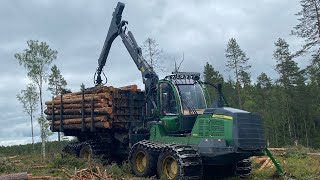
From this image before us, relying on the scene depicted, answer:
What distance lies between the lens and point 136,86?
17.6m

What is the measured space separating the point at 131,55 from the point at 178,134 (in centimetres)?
523

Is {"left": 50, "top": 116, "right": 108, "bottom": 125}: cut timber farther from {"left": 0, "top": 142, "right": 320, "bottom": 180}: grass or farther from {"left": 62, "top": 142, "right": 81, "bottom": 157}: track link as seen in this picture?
{"left": 0, "top": 142, "right": 320, "bottom": 180}: grass

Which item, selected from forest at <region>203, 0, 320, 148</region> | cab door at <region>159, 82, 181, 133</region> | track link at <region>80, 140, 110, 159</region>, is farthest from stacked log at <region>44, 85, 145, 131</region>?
forest at <region>203, 0, 320, 148</region>

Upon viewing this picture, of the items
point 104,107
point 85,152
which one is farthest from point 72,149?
point 104,107

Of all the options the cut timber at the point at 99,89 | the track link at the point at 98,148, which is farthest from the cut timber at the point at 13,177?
the cut timber at the point at 99,89

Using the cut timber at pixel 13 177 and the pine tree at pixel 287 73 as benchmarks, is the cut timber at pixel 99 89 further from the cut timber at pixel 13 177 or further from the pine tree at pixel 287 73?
the pine tree at pixel 287 73

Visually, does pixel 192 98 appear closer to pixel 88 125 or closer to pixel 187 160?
pixel 187 160

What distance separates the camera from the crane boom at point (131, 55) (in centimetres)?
1669

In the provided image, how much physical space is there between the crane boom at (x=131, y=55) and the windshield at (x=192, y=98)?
1.90m

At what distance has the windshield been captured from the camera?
567 inches

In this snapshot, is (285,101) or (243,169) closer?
(243,169)

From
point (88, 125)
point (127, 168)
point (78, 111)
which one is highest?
point (78, 111)

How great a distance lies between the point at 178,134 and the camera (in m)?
14.6

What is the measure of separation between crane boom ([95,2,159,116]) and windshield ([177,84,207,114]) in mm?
1898
